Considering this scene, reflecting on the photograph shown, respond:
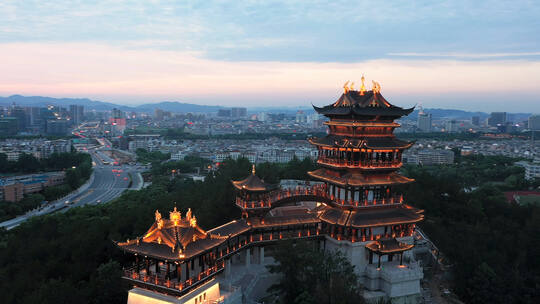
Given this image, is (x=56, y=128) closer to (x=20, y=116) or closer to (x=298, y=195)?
(x=20, y=116)

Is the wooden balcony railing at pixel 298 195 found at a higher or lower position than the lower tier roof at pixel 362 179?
lower

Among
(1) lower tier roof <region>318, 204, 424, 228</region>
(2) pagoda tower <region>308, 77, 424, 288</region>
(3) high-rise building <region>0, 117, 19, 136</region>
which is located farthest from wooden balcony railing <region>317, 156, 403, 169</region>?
(3) high-rise building <region>0, 117, 19, 136</region>

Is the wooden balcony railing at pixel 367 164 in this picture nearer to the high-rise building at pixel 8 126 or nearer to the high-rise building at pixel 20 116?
the high-rise building at pixel 8 126

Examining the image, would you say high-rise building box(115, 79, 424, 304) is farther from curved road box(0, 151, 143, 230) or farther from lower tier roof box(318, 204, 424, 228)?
curved road box(0, 151, 143, 230)

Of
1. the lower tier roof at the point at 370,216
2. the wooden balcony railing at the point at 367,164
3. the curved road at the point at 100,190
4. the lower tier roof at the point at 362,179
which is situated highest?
the wooden balcony railing at the point at 367,164

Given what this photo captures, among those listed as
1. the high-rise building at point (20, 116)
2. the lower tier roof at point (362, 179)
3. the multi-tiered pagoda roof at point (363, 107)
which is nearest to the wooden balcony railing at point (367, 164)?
the lower tier roof at point (362, 179)

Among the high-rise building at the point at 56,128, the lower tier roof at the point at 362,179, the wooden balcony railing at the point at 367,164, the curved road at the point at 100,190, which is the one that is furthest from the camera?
the high-rise building at the point at 56,128

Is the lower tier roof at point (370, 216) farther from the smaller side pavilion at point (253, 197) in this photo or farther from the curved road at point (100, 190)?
the curved road at point (100, 190)

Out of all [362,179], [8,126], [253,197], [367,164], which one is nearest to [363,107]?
[367,164]

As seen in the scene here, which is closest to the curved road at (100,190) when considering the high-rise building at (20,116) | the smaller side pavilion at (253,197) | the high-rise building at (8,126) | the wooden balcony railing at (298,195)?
the smaller side pavilion at (253,197)

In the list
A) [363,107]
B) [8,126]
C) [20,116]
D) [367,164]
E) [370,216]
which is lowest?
[8,126]

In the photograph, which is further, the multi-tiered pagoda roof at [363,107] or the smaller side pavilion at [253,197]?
the multi-tiered pagoda roof at [363,107]

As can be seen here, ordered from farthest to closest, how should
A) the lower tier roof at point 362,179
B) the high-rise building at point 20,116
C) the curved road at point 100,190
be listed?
the high-rise building at point 20,116
the curved road at point 100,190
the lower tier roof at point 362,179
